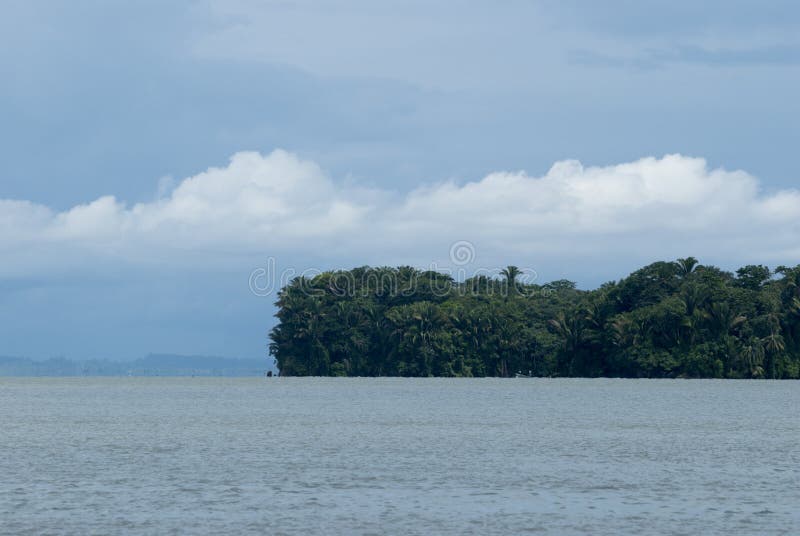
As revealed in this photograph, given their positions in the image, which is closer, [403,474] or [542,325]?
[403,474]

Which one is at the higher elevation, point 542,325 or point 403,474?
point 542,325

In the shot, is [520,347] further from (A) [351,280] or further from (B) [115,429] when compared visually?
(B) [115,429]

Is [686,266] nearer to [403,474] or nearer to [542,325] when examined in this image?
[542,325]

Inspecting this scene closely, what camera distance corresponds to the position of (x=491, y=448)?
5044cm

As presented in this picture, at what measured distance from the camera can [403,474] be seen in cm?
3991

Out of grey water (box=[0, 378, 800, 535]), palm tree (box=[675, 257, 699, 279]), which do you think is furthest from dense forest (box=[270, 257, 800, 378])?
grey water (box=[0, 378, 800, 535])

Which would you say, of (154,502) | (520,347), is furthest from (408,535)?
(520,347)

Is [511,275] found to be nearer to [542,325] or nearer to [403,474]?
[542,325]

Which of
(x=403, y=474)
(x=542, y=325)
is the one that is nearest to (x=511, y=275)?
(x=542, y=325)

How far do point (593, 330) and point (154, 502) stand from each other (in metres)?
113

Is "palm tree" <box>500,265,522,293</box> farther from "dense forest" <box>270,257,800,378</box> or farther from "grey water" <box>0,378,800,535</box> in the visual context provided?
"grey water" <box>0,378,800,535</box>

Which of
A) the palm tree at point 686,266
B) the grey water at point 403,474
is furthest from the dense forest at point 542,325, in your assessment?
the grey water at point 403,474

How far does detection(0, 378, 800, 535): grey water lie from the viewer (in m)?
29.8

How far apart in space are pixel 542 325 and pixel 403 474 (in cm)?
12068
